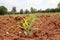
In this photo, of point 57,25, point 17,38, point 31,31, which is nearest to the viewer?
point 17,38

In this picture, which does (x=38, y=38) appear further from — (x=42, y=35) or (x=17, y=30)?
(x=17, y=30)

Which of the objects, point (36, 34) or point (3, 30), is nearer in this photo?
point (36, 34)

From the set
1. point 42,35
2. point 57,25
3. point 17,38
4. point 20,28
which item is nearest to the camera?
point 17,38

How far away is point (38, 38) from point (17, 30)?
753 millimetres

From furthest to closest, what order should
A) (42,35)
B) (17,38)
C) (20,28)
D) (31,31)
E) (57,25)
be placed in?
(57,25)
(20,28)
(31,31)
(42,35)
(17,38)

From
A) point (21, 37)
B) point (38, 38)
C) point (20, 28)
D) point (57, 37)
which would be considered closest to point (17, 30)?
point (20, 28)

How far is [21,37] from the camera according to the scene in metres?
3.65

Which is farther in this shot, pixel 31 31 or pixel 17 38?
pixel 31 31

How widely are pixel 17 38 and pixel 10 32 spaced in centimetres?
57

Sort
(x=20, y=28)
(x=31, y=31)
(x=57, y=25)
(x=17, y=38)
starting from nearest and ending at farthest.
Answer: (x=17, y=38) → (x=31, y=31) → (x=20, y=28) → (x=57, y=25)

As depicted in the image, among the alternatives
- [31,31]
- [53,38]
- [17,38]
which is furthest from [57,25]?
[17,38]

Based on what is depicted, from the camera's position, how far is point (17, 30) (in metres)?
4.11

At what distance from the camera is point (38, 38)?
353 centimetres

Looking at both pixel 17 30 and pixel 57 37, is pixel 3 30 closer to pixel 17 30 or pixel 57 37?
pixel 17 30
